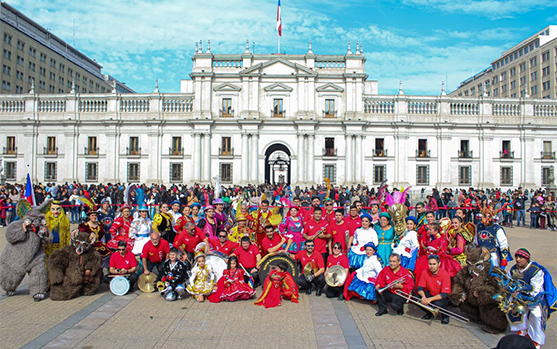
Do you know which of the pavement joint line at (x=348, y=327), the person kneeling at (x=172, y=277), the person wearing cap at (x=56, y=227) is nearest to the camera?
the pavement joint line at (x=348, y=327)

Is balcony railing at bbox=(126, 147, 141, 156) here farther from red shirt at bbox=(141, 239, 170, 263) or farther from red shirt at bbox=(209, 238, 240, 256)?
red shirt at bbox=(209, 238, 240, 256)

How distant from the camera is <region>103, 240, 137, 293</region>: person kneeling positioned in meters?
9.11

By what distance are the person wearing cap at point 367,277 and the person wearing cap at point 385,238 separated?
Answer: 0.75 meters

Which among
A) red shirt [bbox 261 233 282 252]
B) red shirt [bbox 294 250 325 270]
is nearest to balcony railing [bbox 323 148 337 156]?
red shirt [bbox 261 233 282 252]

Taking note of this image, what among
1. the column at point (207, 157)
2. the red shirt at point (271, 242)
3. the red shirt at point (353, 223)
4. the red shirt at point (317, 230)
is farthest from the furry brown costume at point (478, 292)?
the column at point (207, 157)

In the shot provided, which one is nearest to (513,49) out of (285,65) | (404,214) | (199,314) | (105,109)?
(285,65)

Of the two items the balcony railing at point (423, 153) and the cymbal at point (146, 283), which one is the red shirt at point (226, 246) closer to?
the cymbal at point (146, 283)

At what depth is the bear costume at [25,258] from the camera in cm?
843

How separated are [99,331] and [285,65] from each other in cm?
3481

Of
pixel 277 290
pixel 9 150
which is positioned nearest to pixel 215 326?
pixel 277 290

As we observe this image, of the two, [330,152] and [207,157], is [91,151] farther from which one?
[330,152]

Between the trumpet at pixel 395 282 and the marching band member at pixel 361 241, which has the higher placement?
the marching band member at pixel 361 241

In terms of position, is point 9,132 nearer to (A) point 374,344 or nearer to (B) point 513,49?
(A) point 374,344

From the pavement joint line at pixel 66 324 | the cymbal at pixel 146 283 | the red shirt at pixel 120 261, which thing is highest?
the red shirt at pixel 120 261
